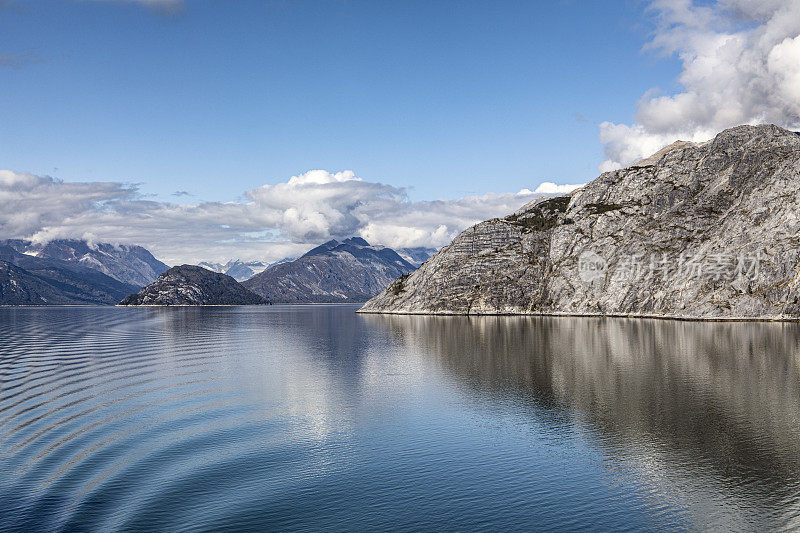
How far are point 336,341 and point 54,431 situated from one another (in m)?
106

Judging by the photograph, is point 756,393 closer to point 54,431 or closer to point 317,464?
point 317,464

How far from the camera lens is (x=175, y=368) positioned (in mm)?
93562

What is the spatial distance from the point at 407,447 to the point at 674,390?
128 feet

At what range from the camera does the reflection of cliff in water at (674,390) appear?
4066cm

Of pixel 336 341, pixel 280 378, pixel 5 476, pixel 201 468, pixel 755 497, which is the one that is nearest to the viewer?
pixel 755 497

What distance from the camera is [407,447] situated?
45219 mm

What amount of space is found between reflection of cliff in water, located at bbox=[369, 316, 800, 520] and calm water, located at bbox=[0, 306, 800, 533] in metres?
0.29

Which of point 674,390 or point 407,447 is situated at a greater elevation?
point 407,447

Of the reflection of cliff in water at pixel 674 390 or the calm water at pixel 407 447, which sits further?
the reflection of cliff in water at pixel 674 390

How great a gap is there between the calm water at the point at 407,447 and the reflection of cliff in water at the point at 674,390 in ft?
0.96

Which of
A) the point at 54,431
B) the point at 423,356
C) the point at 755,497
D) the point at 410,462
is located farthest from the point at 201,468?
the point at 423,356

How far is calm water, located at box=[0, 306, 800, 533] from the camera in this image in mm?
31516

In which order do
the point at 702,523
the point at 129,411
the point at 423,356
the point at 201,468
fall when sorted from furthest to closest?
the point at 423,356 < the point at 129,411 < the point at 201,468 < the point at 702,523

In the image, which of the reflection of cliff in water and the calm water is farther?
the reflection of cliff in water
